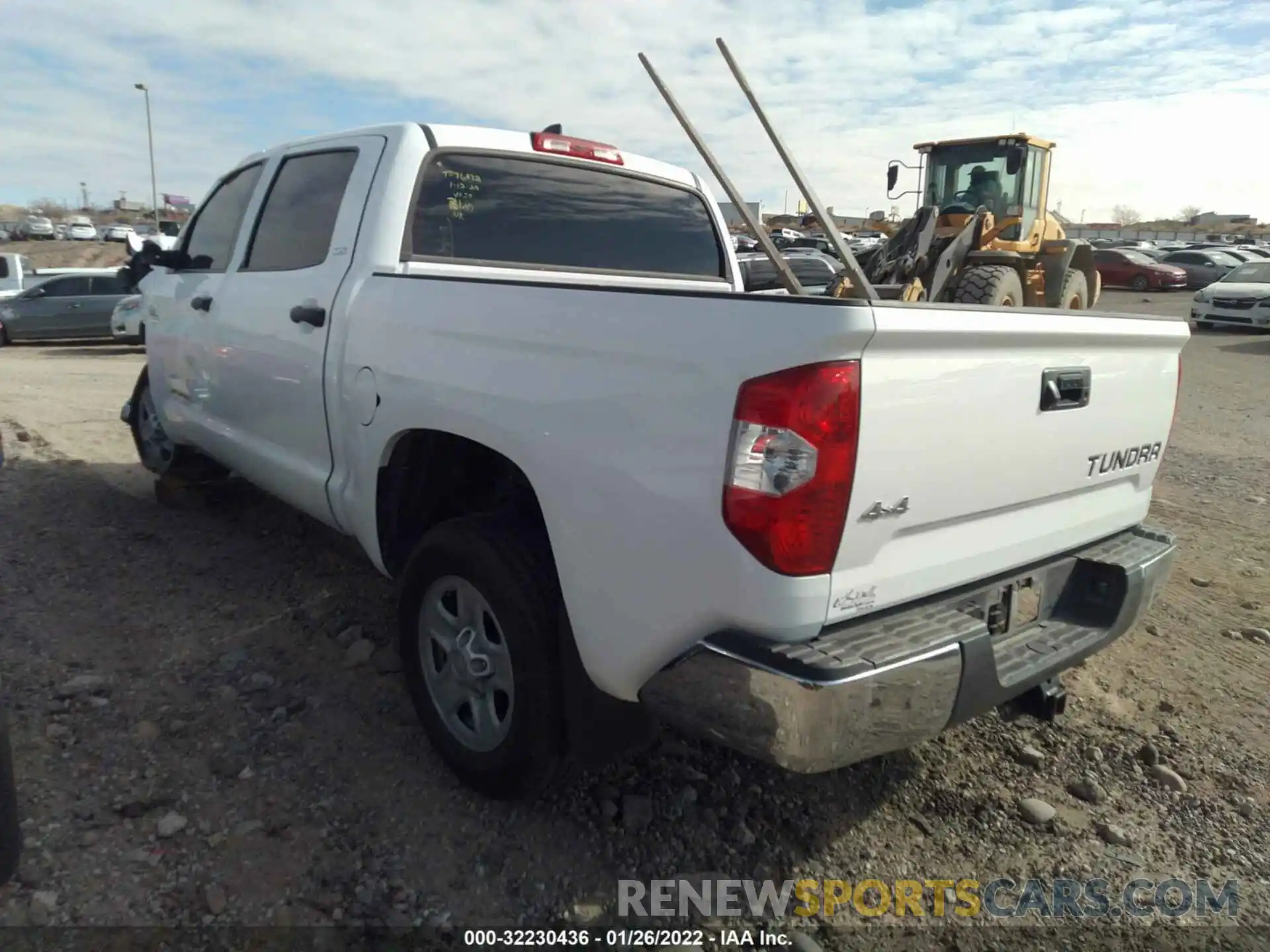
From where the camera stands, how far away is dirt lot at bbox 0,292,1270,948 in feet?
8.11

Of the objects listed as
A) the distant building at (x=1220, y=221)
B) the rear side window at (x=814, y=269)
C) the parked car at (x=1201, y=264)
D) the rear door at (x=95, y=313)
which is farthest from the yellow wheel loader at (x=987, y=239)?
the distant building at (x=1220, y=221)

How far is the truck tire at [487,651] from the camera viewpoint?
248cm

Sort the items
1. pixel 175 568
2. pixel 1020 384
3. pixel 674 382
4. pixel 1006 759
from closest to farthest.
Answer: pixel 674 382 < pixel 1020 384 < pixel 1006 759 < pixel 175 568

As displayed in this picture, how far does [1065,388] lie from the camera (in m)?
2.41

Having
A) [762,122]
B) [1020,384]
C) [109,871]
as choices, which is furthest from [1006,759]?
[109,871]

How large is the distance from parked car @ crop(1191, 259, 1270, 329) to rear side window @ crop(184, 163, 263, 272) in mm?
19896

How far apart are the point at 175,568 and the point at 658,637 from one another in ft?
10.9

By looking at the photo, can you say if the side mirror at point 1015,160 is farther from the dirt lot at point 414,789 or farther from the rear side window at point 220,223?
the rear side window at point 220,223

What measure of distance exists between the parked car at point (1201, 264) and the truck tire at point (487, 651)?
3464 centimetres

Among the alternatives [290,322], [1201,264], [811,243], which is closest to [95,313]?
[290,322]

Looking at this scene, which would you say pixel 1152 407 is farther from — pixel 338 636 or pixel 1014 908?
pixel 338 636

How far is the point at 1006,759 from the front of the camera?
311 centimetres

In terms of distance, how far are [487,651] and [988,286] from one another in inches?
382

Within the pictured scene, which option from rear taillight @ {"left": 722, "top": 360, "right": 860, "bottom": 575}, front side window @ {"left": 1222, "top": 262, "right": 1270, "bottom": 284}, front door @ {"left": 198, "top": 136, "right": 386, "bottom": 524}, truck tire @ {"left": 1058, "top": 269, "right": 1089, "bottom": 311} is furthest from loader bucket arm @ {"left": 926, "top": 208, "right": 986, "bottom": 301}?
front side window @ {"left": 1222, "top": 262, "right": 1270, "bottom": 284}
